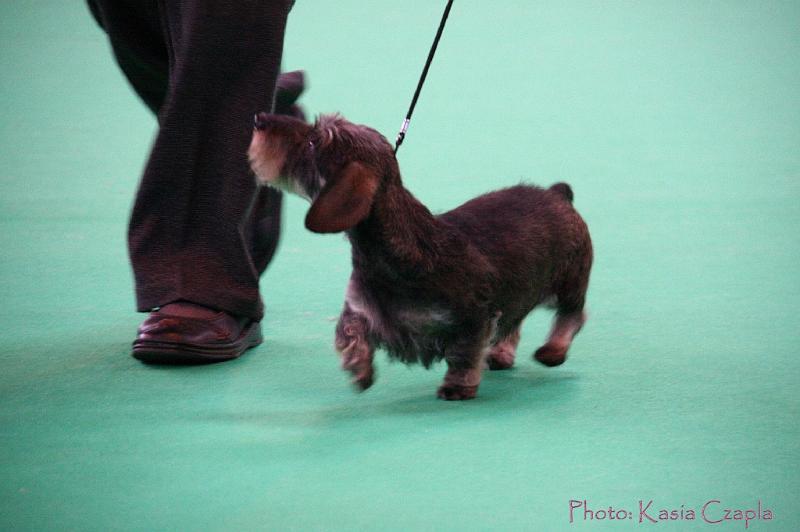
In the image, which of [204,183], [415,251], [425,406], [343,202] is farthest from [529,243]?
[204,183]

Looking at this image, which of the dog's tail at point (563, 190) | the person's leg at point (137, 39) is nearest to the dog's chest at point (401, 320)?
the dog's tail at point (563, 190)

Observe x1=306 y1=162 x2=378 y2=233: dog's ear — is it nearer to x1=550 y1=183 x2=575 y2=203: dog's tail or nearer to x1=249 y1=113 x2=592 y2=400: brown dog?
x1=249 y1=113 x2=592 y2=400: brown dog

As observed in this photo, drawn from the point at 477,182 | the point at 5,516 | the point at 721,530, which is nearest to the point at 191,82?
the point at 5,516

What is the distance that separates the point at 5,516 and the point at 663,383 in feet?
5.61

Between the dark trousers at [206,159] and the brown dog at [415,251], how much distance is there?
60 centimetres

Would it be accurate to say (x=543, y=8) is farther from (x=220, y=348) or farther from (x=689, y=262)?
(x=220, y=348)

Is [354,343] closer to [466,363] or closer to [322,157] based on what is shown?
[466,363]

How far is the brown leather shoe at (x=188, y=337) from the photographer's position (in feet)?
10.2

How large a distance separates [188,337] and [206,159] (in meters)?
0.53

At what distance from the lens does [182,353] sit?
3109 millimetres

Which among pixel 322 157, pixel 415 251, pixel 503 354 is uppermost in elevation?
pixel 322 157

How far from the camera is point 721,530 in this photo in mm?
2061

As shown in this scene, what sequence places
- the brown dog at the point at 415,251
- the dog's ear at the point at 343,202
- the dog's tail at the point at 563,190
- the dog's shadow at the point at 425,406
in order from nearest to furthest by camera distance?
the dog's ear at the point at 343,202
the brown dog at the point at 415,251
the dog's shadow at the point at 425,406
the dog's tail at the point at 563,190

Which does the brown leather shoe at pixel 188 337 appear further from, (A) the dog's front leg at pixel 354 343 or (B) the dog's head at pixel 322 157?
(B) the dog's head at pixel 322 157
